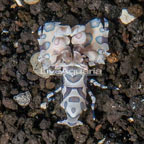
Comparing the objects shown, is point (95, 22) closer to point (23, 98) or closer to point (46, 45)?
point (46, 45)

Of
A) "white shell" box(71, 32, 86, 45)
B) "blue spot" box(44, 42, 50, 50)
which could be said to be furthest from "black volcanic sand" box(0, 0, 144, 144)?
"white shell" box(71, 32, 86, 45)

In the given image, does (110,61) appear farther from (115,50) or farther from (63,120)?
(63,120)

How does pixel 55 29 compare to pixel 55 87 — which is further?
pixel 55 87

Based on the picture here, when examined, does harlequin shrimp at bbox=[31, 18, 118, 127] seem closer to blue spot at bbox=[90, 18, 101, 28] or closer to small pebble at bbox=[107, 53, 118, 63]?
blue spot at bbox=[90, 18, 101, 28]

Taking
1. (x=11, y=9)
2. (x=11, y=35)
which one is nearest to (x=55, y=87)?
(x=11, y=35)

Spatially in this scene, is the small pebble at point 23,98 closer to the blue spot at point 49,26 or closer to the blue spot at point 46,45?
the blue spot at point 46,45

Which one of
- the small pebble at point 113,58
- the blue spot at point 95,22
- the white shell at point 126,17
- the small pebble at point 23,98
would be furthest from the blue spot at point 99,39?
the small pebble at point 23,98
